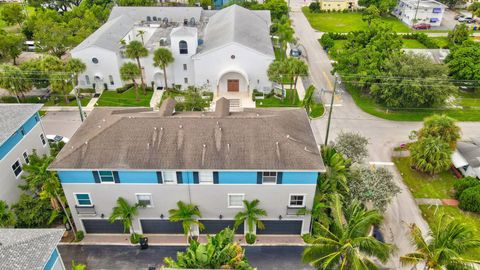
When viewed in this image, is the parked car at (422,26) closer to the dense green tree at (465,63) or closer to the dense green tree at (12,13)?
the dense green tree at (465,63)

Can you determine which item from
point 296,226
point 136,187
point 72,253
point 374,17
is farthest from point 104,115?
point 374,17

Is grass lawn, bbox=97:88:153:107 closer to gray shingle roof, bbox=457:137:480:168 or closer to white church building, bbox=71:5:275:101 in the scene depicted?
white church building, bbox=71:5:275:101

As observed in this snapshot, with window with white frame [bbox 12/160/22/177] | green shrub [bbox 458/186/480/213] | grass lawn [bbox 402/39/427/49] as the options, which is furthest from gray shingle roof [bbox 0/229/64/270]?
grass lawn [bbox 402/39/427/49]

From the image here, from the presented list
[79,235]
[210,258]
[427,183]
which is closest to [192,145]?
[210,258]

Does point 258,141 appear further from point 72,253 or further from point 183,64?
point 183,64

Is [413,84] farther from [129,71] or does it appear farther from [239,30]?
[129,71]
